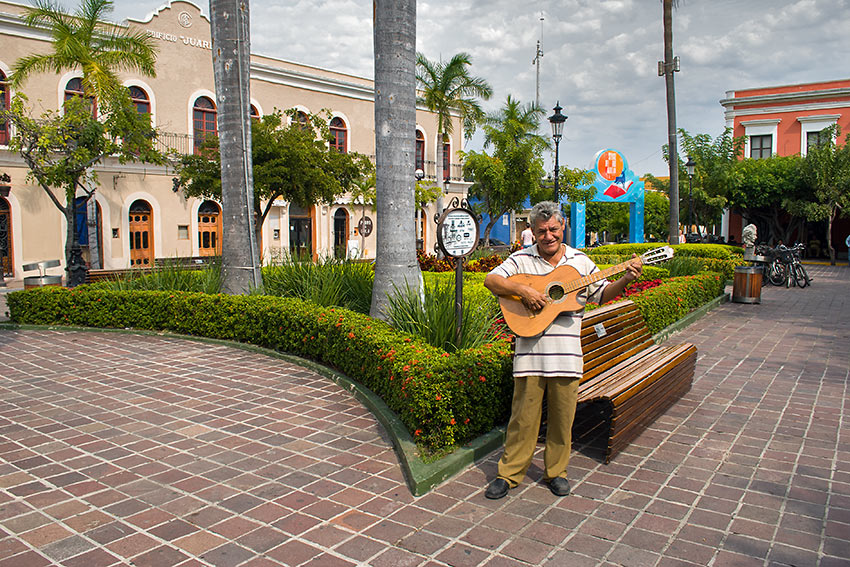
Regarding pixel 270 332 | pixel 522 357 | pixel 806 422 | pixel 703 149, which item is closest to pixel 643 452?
pixel 522 357

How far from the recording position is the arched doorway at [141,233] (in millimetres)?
22953

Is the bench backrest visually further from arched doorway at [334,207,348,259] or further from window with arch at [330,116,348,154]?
window with arch at [330,116,348,154]

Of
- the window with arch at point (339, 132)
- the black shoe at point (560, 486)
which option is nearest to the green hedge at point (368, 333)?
the black shoe at point (560, 486)

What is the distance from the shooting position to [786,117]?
3316 centimetres

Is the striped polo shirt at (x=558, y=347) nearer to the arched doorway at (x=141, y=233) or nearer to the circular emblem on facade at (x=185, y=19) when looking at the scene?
the arched doorway at (x=141, y=233)

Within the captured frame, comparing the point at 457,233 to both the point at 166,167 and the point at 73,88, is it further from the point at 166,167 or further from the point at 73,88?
the point at 73,88

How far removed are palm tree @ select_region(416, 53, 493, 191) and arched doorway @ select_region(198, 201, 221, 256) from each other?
9.58 metres

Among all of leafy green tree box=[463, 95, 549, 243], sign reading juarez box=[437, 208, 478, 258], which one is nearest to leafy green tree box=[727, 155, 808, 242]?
leafy green tree box=[463, 95, 549, 243]

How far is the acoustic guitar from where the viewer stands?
11.8 ft

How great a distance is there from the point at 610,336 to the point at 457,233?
1.59 m

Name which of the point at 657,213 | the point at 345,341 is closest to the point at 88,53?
the point at 345,341

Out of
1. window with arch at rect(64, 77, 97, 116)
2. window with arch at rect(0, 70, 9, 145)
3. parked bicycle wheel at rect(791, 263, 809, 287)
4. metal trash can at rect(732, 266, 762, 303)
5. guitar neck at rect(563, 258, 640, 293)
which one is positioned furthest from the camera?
window with arch at rect(64, 77, 97, 116)

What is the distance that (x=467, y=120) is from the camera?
27562 millimetres

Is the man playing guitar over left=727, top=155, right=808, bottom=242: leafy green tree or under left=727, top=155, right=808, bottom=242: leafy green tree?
under
